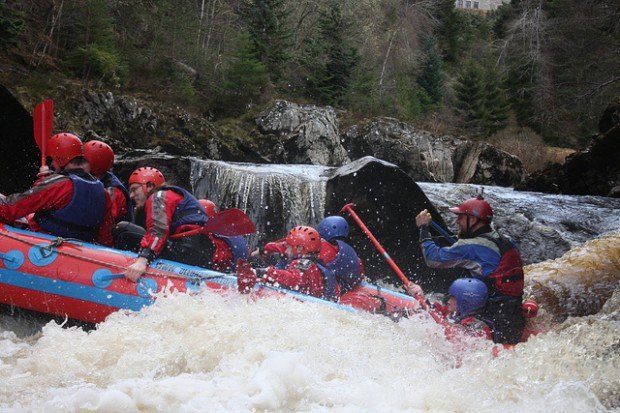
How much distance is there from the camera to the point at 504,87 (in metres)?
30.0

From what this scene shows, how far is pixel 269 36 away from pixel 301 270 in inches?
660

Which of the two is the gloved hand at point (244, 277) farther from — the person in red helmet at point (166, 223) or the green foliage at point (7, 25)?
the green foliage at point (7, 25)

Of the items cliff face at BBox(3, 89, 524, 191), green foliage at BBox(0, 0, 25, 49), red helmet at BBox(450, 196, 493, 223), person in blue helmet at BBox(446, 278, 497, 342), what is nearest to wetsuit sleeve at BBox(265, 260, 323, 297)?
person in blue helmet at BBox(446, 278, 497, 342)

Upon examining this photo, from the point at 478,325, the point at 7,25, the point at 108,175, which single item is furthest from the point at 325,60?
the point at 478,325

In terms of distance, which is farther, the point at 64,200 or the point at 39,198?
the point at 64,200

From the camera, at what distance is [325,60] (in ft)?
73.2

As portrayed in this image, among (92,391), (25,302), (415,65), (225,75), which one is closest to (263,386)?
(92,391)

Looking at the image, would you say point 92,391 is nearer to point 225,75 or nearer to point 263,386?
point 263,386

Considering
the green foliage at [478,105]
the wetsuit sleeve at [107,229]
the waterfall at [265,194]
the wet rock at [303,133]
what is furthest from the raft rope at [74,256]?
the green foliage at [478,105]

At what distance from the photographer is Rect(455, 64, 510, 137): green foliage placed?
25844 mm

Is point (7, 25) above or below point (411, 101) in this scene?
above

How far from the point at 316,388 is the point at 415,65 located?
92.9 ft

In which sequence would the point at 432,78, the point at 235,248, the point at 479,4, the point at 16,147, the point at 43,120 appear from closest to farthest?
the point at 235,248
the point at 43,120
the point at 16,147
the point at 432,78
the point at 479,4

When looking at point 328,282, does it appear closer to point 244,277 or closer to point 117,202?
point 244,277
